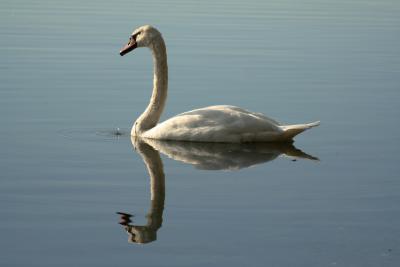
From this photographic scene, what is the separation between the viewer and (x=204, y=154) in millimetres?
11984

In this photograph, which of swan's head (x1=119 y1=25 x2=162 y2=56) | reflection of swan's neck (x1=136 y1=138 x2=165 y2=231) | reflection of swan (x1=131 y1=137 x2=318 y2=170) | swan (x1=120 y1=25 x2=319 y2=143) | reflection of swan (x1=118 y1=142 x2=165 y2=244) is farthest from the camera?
swan's head (x1=119 y1=25 x2=162 y2=56)

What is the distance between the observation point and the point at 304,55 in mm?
21859

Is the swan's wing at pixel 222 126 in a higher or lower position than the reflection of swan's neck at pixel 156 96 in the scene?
lower

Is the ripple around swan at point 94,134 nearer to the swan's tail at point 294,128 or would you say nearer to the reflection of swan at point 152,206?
the reflection of swan at point 152,206

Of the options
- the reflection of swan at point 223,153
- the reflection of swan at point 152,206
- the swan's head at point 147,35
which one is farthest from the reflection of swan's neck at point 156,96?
the reflection of swan at point 152,206

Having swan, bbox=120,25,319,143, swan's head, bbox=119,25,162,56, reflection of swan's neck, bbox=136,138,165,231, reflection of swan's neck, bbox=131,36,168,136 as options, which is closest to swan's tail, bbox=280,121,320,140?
swan, bbox=120,25,319,143

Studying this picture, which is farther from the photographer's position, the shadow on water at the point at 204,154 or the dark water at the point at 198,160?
the shadow on water at the point at 204,154

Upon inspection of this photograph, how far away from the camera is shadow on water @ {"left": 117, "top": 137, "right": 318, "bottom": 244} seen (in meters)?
10.9

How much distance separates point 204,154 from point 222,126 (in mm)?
680

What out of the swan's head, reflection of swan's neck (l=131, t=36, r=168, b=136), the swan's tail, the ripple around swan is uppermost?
the swan's head

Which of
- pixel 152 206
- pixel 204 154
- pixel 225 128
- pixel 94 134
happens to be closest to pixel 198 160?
pixel 204 154

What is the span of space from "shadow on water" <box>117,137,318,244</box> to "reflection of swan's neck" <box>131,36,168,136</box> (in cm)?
36

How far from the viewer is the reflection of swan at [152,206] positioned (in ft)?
27.4

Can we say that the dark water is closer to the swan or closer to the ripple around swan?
the ripple around swan
